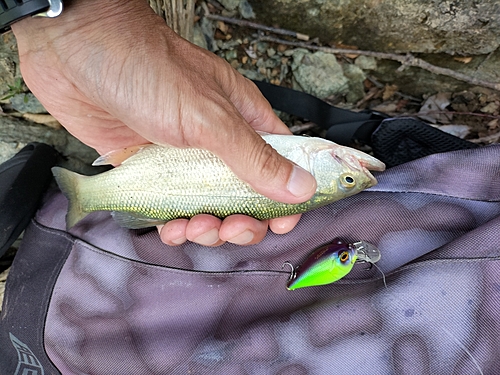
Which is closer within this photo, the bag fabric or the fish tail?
the bag fabric

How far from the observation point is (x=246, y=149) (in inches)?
80.4

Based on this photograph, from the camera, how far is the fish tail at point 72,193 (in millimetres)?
2665

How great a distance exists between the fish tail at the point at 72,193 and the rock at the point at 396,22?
2.22 metres

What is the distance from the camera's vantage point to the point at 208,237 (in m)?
2.44

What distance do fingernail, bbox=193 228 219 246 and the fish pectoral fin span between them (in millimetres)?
323

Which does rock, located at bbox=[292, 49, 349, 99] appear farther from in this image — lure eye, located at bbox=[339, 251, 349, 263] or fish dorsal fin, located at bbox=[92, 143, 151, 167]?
lure eye, located at bbox=[339, 251, 349, 263]

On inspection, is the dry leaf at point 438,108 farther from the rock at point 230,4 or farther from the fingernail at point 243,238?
the fingernail at point 243,238

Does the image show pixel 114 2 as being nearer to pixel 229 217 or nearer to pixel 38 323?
pixel 229 217

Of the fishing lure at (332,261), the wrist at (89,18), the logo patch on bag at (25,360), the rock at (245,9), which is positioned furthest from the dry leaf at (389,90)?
the logo patch on bag at (25,360)

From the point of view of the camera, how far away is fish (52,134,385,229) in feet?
7.88

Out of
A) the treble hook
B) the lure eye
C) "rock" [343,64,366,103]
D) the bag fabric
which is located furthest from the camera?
"rock" [343,64,366,103]

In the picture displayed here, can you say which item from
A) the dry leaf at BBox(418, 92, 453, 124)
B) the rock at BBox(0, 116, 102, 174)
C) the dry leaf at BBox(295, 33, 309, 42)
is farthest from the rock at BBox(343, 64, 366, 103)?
the rock at BBox(0, 116, 102, 174)

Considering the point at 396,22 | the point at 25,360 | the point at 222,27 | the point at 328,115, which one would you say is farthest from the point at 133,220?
the point at 396,22

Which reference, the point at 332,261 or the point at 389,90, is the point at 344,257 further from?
the point at 389,90
